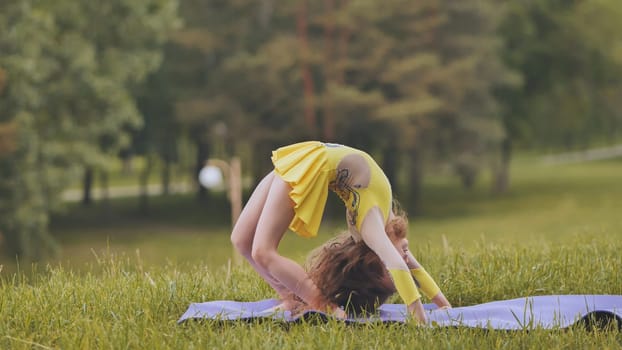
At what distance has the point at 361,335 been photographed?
4.20 m

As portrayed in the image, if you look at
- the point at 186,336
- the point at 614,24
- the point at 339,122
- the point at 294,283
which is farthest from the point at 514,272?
the point at 614,24

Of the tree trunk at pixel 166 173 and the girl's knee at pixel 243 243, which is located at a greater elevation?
the girl's knee at pixel 243 243

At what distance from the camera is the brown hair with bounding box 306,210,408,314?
4945mm

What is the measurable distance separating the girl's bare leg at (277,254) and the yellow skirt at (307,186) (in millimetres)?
67

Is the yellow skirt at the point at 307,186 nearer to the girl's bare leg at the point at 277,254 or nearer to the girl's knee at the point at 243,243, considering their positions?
the girl's bare leg at the point at 277,254

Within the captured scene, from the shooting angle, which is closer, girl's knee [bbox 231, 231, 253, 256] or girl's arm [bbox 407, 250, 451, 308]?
girl's arm [bbox 407, 250, 451, 308]

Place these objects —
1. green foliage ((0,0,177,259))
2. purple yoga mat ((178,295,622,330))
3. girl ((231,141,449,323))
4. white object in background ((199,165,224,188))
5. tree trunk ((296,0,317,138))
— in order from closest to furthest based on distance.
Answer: purple yoga mat ((178,295,622,330))
girl ((231,141,449,323))
white object in background ((199,165,224,188))
green foliage ((0,0,177,259))
tree trunk ((296,0,317,138))

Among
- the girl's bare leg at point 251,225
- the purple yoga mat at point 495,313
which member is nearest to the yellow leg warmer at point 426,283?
the purple yoga mat at point 495,313

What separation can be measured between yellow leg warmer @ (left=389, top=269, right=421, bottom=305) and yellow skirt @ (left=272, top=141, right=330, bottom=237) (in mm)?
506

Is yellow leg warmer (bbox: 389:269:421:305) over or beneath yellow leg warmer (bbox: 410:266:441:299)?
over

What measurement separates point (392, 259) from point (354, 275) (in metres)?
0.37

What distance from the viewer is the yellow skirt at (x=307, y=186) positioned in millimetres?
4828

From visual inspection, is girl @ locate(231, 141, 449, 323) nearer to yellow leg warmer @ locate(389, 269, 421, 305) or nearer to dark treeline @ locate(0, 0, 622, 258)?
yellow leg warmer @ locate(389, 269, 421, 305)

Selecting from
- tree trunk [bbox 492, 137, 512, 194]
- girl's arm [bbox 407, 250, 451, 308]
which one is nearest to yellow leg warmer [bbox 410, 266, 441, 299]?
girl's arm [bbox 407, 250, 451, 308]
